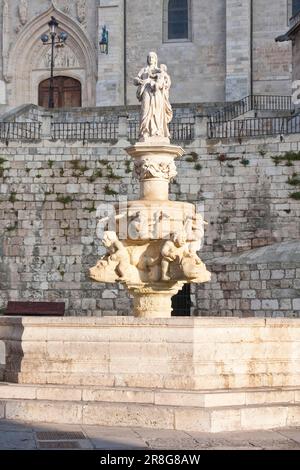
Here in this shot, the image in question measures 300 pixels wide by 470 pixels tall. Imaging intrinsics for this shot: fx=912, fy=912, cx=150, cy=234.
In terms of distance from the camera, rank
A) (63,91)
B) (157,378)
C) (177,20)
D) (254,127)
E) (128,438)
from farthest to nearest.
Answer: (63,91) → (177,20) → (254,127) → (157,378) → (128,438)

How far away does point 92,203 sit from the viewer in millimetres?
24547

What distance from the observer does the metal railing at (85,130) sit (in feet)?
84.6

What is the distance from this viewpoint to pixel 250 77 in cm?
3344

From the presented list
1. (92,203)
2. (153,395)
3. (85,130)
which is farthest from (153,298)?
(85,130)

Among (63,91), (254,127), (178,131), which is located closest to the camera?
(178,131)

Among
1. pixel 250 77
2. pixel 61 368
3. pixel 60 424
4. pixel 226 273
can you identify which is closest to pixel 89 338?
pixel 61 368

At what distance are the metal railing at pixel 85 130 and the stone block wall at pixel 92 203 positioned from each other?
3.20ft

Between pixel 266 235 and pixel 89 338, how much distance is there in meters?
14.3

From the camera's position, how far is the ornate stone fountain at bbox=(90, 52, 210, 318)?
11664 millimetres

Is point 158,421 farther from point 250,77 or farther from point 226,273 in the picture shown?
point 250,77

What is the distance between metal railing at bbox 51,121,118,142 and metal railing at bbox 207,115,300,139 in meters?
2.83

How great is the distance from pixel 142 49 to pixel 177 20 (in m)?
1.93

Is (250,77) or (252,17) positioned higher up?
(252,17)

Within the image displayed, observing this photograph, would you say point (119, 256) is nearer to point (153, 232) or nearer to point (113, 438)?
point (153, 232)
